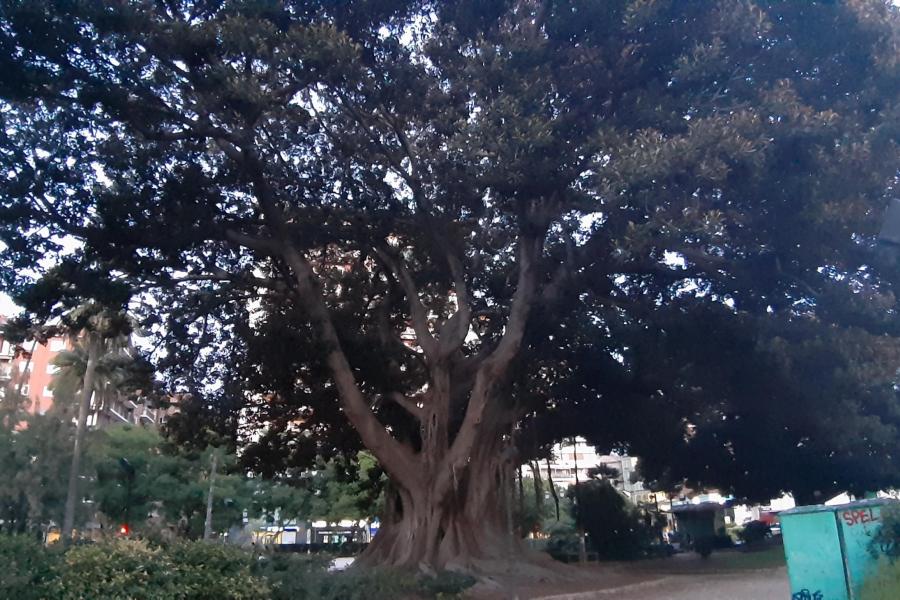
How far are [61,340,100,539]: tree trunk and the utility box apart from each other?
28307mm

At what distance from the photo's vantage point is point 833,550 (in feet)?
32.1

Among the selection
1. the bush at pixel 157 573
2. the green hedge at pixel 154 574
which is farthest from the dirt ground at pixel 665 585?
the bush at pixel 157 573

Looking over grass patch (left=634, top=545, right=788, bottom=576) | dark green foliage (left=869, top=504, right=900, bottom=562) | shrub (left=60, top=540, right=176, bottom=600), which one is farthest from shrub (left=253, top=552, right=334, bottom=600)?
grass patch (left=634, top=545, right=788, bottom=576)

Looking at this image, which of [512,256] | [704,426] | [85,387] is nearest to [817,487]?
[704,426]

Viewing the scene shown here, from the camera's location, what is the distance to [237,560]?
1093 cm

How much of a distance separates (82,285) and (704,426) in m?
21.2

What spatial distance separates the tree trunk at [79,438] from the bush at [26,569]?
24300 millimetres

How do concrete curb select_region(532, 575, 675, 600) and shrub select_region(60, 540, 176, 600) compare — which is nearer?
shrub select_region(60, 540, 176, 600)

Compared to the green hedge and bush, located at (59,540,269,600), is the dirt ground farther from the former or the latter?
bush, located at (59,540,269,600)

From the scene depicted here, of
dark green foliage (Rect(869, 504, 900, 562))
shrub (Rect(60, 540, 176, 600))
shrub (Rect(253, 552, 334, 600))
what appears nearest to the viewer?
dark green foliage (Rect(869, 504, 900, 562))

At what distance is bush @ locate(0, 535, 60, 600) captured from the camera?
355 inches

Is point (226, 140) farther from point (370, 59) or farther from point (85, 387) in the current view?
point (85, 387)

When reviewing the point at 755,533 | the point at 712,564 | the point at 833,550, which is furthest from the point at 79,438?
the point at 755,533

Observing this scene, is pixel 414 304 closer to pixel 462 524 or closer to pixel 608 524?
pixel 462 524
